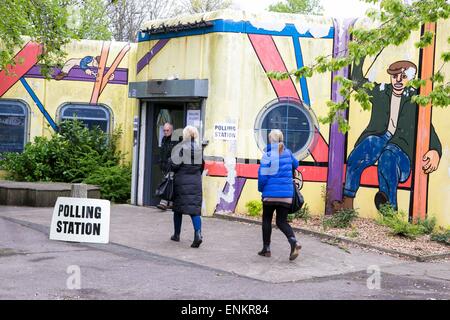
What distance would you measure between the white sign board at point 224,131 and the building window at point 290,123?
19.2 inches

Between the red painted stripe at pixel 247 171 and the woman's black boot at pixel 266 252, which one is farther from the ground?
the red painted stripe at pixel 247 171

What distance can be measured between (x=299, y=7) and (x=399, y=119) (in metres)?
39.1

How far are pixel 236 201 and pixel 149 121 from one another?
10.1ft

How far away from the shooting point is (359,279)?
8859mm

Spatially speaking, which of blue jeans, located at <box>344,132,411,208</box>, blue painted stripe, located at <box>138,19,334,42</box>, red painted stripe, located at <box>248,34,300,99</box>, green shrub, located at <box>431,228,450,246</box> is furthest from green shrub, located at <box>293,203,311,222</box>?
blue painted stripe, located at <box>138,19,334,42</box>

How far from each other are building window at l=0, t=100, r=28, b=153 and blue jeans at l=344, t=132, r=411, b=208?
28.5 feet

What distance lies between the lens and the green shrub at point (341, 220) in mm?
12484

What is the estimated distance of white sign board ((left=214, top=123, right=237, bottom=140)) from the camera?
44.5 ft

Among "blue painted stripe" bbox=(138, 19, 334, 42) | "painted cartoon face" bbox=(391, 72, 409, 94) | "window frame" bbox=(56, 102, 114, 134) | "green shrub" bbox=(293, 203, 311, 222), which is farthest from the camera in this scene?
"window frame" bbox=(56, 102, 114, 134)

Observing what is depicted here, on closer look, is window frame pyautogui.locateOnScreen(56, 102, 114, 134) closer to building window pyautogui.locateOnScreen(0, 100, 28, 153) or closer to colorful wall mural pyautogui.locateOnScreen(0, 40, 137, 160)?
colorful wall mural pyautogui.locateOnScreen(0, 40, 137, 160)

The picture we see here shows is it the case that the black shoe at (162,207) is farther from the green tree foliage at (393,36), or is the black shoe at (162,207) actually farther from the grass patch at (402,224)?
the green tree foliage at (393,36)

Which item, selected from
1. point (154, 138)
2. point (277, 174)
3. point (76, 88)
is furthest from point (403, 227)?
point (76, 88)

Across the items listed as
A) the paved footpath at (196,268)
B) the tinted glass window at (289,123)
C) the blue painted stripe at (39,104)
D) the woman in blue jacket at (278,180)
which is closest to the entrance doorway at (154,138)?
the tinted glass window at (289,123)

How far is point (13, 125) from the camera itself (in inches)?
698
